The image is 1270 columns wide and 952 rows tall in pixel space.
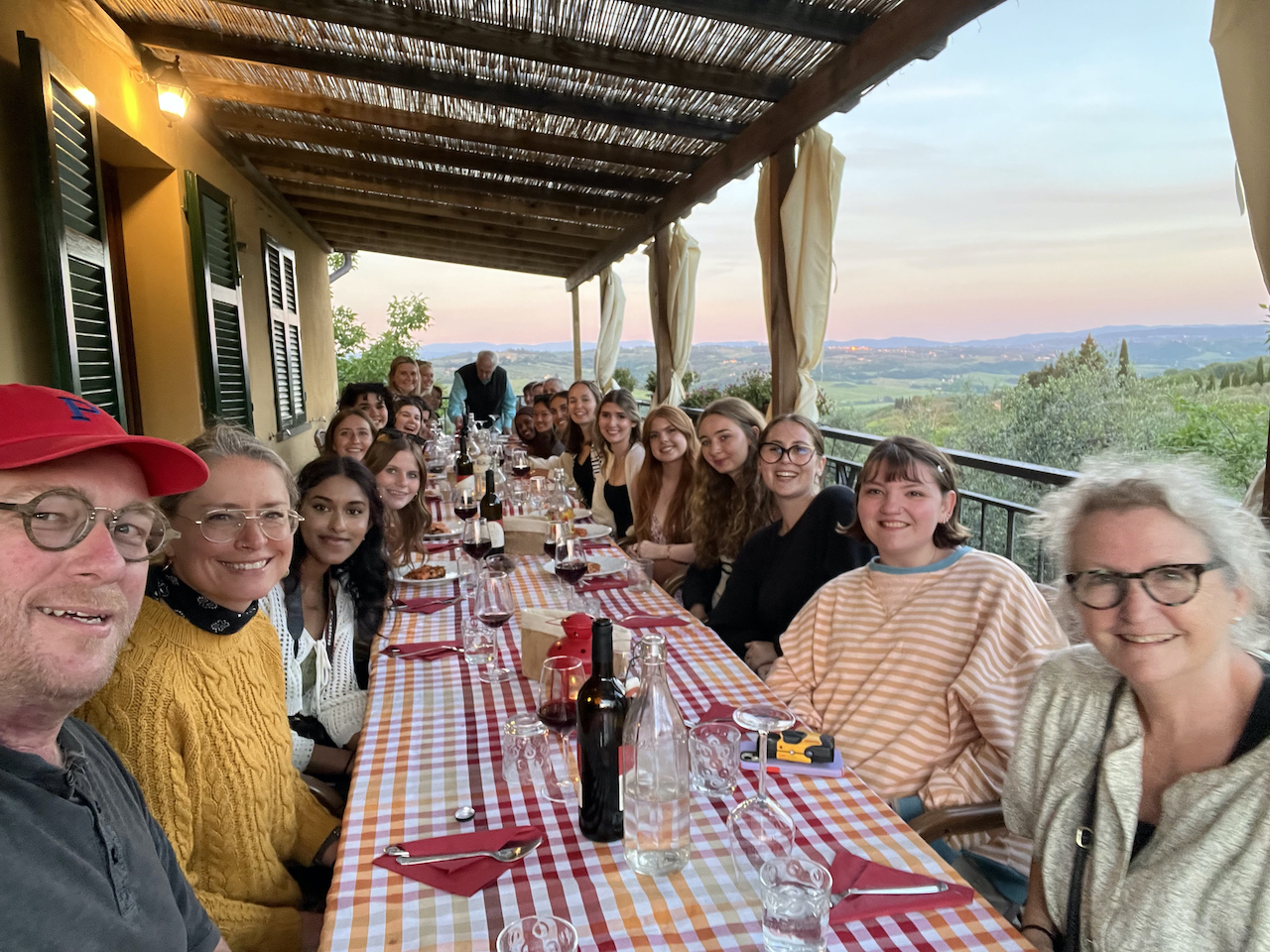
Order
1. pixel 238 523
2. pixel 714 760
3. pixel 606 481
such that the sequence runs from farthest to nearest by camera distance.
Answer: pixel 606 481 → pixel 238 523 → pixel 714 760

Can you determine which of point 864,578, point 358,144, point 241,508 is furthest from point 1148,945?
point 358,144

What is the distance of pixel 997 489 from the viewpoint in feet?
29.6

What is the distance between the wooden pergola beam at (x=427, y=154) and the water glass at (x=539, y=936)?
5.55m

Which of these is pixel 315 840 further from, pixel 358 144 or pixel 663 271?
pixel 663 271

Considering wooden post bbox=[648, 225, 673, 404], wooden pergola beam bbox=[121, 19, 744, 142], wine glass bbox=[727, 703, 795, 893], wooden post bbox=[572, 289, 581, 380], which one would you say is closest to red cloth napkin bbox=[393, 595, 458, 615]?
wine glass bbox=[727, 703, 795, 893]

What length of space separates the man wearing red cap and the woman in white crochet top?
941mm

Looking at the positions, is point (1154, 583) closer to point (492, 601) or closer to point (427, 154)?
point (492, 601)

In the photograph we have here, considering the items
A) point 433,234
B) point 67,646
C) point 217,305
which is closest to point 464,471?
point 217,305

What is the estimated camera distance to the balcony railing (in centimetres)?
285

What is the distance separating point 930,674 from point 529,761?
0.94 meters

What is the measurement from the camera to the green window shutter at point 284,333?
21.1ft

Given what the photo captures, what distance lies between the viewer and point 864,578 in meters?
1.93

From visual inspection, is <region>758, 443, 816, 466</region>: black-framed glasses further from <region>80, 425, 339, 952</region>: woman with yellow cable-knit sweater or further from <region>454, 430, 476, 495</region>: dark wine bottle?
<region>454, 430, 476, 495</region>: dark wine bottle

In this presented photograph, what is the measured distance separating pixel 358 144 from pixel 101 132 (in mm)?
2167
